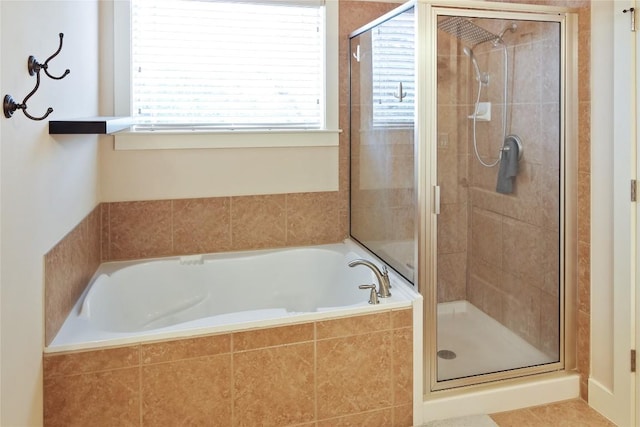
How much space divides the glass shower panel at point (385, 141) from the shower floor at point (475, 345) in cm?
33

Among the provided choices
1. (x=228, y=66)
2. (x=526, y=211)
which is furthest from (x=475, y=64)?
(x=228, y=66)

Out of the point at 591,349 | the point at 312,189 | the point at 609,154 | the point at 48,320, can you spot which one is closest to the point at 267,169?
the point at 312,189

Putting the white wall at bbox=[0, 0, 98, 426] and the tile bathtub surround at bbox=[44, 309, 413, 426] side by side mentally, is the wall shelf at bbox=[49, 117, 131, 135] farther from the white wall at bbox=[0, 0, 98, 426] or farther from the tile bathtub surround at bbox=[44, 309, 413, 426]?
the tile bathtub surround at bbox=[44, 309, 413, 426]

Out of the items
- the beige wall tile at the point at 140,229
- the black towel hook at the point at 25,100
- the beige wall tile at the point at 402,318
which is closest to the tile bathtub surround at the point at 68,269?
the beige wall tile at the point at 140,229

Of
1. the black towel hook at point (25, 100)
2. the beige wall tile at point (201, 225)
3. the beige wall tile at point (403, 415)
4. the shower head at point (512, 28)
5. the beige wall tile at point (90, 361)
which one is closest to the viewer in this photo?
the black towel hook at point (25, 100)

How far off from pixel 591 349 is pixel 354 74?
76.0 inches

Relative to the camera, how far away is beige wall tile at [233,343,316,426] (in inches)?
74.1

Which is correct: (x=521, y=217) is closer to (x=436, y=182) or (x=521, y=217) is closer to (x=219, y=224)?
(x=436, y=182)

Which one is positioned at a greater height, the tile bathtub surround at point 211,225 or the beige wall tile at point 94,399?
the tile bathtub surround at point 211,225

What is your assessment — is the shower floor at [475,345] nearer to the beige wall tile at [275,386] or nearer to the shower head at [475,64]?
the beige wall tile at [275,386]

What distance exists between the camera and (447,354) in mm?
2287

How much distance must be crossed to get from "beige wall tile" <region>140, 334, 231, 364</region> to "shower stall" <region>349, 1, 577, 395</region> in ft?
2.98

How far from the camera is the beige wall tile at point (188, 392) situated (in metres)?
1.79

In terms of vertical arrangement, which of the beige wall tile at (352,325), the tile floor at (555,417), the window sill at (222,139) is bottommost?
the tile floor at (555,417)
